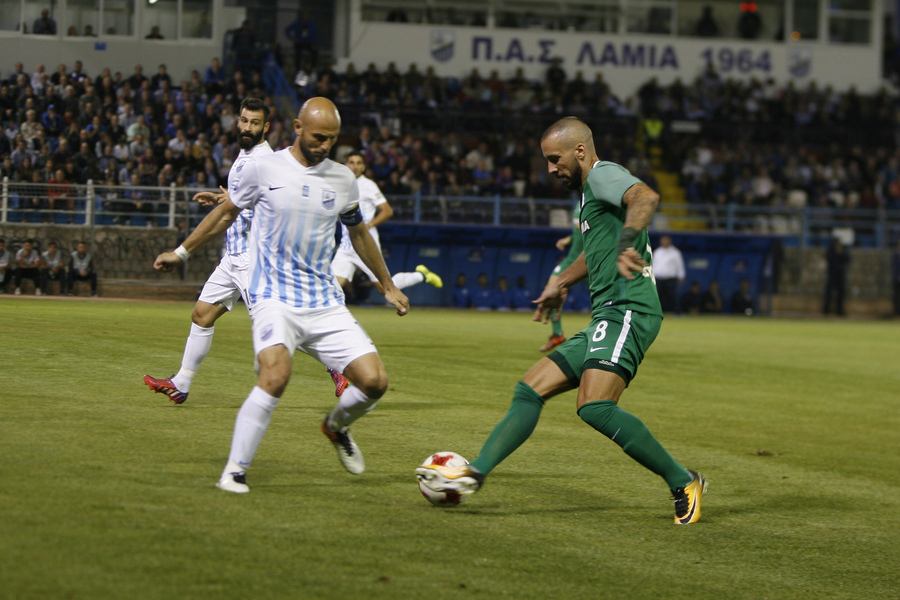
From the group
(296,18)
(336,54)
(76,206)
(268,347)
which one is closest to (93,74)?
(76,206)

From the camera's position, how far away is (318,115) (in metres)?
5.54

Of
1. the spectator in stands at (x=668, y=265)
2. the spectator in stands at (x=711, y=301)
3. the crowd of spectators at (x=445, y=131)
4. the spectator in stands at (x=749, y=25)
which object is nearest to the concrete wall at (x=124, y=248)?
the crowd of spectators at (x=445, y=131)

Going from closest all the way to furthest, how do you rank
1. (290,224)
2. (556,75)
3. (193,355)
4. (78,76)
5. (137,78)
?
(290,224) < (193,355) < (78,76) < (137,78) < (556,75)

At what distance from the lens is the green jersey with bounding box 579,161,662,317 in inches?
232

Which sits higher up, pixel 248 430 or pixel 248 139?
pixel 248 139

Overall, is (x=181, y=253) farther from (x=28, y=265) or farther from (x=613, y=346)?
(x=28, y=265)

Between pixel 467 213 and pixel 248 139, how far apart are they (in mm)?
19294

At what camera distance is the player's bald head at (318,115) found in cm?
554

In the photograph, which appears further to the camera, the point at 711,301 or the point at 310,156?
the point at 711,301

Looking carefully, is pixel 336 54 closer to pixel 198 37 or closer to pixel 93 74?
pixel 198 37

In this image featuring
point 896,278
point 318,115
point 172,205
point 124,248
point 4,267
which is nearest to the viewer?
point 318,115

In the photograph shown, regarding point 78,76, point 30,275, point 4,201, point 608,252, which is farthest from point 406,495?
point 4,201

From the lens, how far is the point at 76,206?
18.7 m

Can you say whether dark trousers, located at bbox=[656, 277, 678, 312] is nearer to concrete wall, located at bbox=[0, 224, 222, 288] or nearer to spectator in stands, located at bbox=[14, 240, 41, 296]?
concrete wall, located at bbox=[0, 224, 222, 288]
